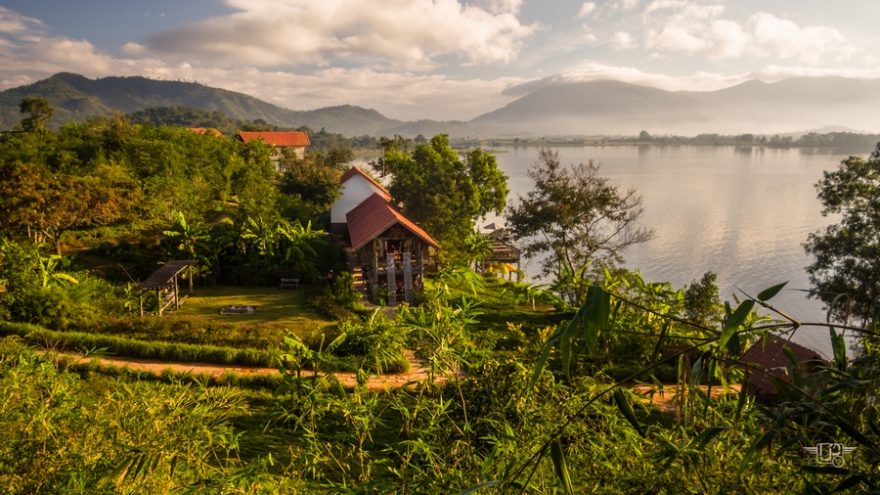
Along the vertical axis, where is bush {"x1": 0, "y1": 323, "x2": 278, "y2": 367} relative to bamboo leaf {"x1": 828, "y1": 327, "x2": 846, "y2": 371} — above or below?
below

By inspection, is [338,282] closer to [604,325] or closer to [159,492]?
[159,492]

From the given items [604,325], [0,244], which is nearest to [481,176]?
[0,244]

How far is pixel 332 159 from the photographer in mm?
52125

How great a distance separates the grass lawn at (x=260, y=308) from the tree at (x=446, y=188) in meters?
6.91

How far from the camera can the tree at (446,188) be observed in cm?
2300

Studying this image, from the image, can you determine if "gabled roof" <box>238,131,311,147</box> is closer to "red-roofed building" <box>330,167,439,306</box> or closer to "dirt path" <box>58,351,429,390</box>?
"red-roofed building" <box>330,167,439,306</box>

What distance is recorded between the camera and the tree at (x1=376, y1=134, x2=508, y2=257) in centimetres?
2300

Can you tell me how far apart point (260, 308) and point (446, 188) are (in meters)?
10.2

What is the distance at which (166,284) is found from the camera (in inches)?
627

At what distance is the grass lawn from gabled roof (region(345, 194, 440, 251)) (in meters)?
3.09

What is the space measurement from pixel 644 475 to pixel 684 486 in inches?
11.1

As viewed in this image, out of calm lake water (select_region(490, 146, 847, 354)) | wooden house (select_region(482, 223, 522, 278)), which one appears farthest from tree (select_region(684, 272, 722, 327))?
wooden house (select_region(482, 223, 522, 278))

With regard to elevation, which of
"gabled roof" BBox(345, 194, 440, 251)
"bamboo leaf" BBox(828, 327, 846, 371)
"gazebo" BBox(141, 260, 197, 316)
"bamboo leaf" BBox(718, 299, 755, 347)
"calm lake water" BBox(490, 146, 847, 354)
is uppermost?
"bamboo leaf" BBox(718, 299, 755, 347)

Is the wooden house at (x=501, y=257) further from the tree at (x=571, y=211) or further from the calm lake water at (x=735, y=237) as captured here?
the tree at (x=571, y=211)
